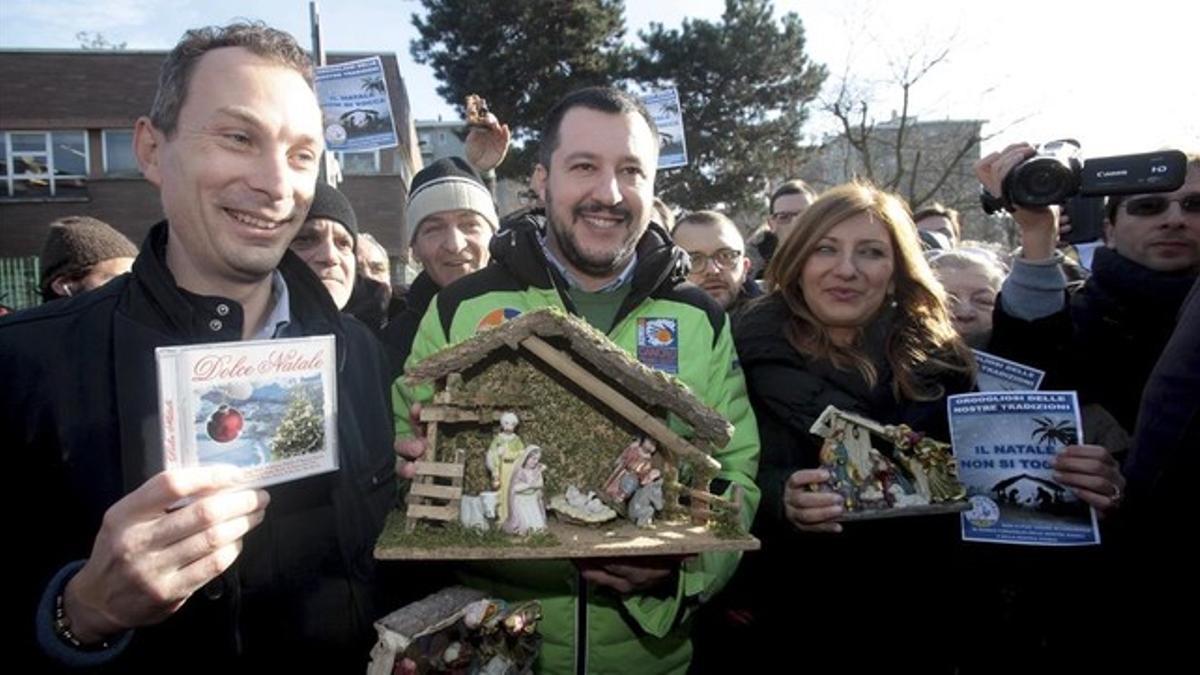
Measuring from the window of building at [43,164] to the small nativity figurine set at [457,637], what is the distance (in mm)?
30344

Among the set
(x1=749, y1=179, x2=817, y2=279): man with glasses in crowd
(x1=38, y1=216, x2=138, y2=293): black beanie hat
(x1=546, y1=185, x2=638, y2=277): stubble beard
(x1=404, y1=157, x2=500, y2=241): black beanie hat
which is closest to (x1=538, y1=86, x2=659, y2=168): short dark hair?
(x1=546, y1=185, x2=638, y2=277): stubble beard

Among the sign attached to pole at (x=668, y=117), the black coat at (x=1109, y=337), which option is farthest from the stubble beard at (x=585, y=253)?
the sign attached to pole at (x=668, y=117)

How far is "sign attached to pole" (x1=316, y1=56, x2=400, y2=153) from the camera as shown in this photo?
8.72 meters

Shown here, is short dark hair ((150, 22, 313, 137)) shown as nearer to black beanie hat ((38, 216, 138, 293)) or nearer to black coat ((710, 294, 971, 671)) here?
black coat ((710, 294, 971, 671))

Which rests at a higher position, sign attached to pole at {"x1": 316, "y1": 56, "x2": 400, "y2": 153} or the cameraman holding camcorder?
sign attached to pole at {"x1": 316, "y1": 56, "x2": 400, "y2": 153}

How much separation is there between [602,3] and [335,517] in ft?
91.7

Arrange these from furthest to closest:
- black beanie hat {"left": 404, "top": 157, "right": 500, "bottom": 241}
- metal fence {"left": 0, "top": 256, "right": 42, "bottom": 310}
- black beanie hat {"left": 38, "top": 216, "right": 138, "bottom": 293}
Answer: metal fence {"left": 0, "top": 256, "right": 42, "bottom": 310}, black beanie hat {"left": 404, "top": 157, "right": 500, "bottom": 241}, black beanie hat {"left": 38, "top": 216, "right": 138, "bottom": 293}

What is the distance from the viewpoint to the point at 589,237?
310cm

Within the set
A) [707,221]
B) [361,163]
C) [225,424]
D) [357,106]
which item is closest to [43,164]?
[361,163]

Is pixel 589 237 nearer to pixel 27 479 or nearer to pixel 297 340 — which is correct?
pixel 297 340

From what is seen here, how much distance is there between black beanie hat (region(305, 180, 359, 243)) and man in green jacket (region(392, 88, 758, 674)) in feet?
4.59

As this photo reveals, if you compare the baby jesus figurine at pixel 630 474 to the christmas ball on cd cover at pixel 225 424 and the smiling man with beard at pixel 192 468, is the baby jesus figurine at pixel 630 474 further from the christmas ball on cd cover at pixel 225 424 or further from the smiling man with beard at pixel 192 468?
the christmas ball on cd cover at pixel 225 424

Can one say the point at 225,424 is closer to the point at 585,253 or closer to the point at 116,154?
the point at 585,253

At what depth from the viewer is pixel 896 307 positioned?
11.5 feet
